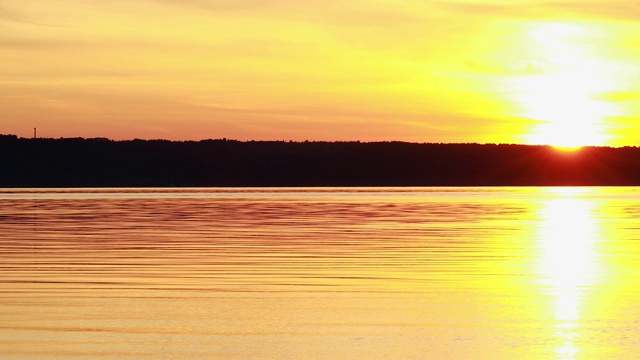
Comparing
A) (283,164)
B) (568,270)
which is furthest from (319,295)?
(283,164)

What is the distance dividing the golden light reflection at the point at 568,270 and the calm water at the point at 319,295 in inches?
1.9

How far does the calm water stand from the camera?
12477mm

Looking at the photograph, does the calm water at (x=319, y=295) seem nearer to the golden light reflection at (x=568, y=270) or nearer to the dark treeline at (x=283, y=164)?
the golden light reflection at (x=568, y=270)

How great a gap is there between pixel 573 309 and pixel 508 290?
2187 mm

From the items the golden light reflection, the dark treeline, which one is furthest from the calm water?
the dark treeline

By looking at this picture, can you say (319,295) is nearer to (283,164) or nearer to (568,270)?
(568,270)

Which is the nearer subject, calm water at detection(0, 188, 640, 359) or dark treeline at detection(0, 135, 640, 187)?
calm water at detection(0, 188, 640, 359)

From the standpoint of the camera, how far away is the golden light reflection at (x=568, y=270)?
44.1ft

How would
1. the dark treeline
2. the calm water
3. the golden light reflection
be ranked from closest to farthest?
the calm water, the golden light reflection, the dark treeline

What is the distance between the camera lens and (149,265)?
21.3 metres

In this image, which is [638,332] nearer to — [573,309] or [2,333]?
[573,309]

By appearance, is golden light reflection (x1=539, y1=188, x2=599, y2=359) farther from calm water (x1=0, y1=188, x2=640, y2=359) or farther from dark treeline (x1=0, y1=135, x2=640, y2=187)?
dark treeline (x1=0, y1=135, x2=640, y2=187)

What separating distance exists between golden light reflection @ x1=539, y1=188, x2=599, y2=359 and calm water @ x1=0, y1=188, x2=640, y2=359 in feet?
0.15

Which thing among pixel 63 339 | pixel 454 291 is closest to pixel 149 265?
pixel 454 291
